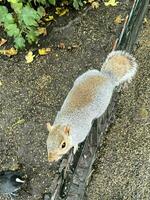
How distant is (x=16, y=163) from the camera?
415 cm

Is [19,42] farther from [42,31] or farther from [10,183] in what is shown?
[10,183]

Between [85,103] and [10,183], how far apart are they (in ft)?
2.77

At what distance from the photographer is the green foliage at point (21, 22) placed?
4684mm

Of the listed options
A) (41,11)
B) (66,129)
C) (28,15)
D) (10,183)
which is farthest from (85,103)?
(41,11)

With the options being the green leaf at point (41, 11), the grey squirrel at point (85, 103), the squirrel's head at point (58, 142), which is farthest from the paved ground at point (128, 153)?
the green leaf at point (41, 11)

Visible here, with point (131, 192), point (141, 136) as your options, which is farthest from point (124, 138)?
point (131, 192)

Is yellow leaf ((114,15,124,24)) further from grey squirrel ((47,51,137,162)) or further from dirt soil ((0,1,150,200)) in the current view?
grey squirrel ((47,51,137,162))

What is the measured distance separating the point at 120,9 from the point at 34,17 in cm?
99

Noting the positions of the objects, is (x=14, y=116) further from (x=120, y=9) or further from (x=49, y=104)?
(x=120, y=9)

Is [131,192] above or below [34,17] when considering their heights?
below

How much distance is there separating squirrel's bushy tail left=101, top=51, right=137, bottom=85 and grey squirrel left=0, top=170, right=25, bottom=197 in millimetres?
1040

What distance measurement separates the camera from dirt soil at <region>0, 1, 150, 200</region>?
13.0ft

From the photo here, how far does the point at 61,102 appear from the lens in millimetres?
4523

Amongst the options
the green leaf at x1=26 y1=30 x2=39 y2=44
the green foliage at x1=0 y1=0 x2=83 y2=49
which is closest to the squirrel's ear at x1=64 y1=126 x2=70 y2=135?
the green foliage at x1=0 y1=0 x2=83 y2=49
